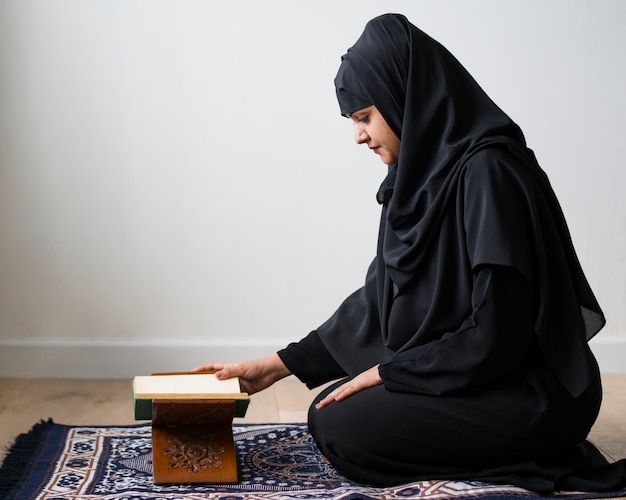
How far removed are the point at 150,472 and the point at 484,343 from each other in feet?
2.80

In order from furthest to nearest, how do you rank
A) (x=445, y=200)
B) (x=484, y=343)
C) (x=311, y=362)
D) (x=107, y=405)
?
(x=107, y=405)
(x=311, y=362)
(x=445, y=200)
(x=484, y=343)

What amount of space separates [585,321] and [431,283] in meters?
0.37

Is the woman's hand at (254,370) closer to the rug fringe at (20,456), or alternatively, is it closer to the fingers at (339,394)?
the fingers at (339,394)

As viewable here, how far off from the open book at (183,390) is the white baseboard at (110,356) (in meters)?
1.27

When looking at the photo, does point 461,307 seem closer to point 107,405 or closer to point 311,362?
point 311,362

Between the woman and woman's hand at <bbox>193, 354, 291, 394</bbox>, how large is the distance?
0.79 ft

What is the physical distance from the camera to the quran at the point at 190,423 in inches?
75.2

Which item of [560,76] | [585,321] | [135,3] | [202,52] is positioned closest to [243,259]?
[202,52]

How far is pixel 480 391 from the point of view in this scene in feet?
6.21

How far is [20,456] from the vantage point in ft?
7.38

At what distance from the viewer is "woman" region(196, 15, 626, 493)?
1826 millimetres

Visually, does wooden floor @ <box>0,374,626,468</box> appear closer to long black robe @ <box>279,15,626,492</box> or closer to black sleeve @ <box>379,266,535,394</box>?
long black robe @ <box>279,15,626,492</box>

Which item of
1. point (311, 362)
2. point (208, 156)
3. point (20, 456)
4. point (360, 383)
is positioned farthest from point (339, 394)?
point (208, 156)

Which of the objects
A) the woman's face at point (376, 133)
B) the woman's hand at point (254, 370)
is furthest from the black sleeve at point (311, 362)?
the woman's face at point (376, 133)
